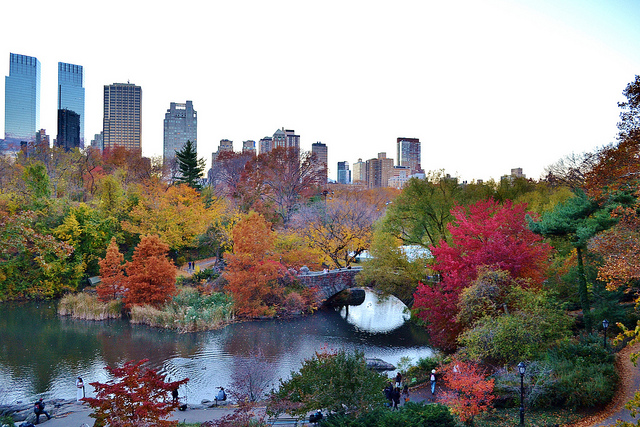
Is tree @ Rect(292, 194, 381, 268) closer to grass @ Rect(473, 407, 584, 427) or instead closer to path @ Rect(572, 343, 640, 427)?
path @ Rect(572, 343, 640, 427)

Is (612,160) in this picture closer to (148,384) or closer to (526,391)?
(526,391)

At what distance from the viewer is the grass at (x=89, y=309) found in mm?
28594

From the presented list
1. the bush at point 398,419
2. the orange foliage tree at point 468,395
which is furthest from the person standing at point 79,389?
the orange foliage tree at point 468,395

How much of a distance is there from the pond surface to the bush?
888cm

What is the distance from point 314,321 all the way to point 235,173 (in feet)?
109

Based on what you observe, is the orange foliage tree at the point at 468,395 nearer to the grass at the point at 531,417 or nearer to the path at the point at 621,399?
the grass at the point at 531,417

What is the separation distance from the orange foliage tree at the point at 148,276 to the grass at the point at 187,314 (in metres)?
0.74

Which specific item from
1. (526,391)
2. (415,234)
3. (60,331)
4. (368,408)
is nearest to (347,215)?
(415,234)

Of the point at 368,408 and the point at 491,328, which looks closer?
the point at 368,408

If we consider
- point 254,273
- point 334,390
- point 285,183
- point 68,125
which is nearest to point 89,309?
point 254,273

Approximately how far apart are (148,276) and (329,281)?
1211cm

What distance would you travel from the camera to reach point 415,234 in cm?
2936

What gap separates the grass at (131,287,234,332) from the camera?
2669 cm

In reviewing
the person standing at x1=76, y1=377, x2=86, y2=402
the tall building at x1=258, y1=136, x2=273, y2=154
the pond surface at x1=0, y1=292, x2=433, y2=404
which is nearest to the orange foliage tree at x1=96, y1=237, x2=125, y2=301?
the pond surface at x1=0, y1=292, x2=433, y2=404
